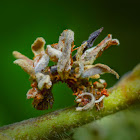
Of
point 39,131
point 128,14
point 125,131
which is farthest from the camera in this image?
point 128,14

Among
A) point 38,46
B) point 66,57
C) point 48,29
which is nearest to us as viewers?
point 66,57

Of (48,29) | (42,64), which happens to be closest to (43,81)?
(42,64)

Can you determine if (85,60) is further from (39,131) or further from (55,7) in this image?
(55,7)

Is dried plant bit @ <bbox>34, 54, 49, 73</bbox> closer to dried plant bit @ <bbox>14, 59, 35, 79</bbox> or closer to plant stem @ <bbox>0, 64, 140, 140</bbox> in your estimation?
dried plant bit @ <bbox>14, 59, 35, 79</bbox>

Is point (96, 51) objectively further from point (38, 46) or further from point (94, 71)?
point (38, 46)

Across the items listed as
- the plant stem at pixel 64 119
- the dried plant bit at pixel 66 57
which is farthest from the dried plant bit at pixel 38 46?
the plant stem at pixel 64 119

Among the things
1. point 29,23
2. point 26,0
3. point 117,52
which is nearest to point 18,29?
point 29,23

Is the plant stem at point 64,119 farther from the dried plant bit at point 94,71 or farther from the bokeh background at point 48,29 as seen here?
the bokeh background at point 48,29
